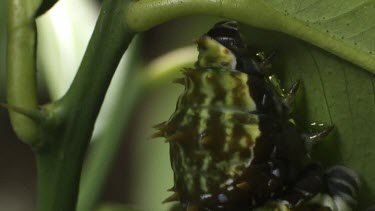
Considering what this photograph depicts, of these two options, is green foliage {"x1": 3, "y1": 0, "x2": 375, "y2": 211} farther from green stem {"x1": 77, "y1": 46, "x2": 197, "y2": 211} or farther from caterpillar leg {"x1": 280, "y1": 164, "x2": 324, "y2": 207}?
green stem {"x1": 77, "y1": 46, "x2": 197, "y2": 211}

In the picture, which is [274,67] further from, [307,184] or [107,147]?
[107,147]

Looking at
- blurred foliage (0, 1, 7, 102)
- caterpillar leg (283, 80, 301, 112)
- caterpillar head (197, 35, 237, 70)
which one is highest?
blurred foliage (0, 1, 7, 102)

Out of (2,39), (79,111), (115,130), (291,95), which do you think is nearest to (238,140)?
(291,95)

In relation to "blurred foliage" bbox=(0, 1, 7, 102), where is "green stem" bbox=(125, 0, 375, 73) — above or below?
below

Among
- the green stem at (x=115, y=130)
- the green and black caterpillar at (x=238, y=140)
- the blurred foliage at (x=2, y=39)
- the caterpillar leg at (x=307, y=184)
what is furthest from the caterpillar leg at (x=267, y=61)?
the blurred foliage at (x=2, y=39)

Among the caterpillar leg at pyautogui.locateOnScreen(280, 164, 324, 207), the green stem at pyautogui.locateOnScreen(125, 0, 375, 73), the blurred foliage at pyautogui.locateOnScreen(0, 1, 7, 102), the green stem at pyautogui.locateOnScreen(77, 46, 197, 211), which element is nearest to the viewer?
the green stem at pyautogui.locateOnScreen(125, 0, 375, 73)

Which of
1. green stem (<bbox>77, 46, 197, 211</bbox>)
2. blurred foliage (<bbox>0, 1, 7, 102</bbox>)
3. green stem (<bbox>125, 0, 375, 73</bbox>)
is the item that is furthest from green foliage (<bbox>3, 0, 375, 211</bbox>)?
blurred foliage (<bbox>0, 1, 7, 102</bbox>)
